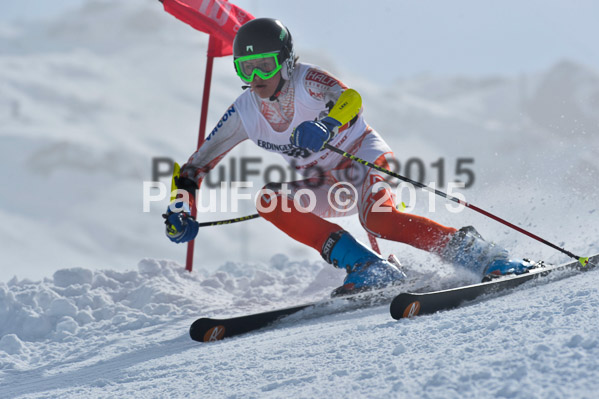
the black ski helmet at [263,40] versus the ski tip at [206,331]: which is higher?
the black ski helmet at [263,40]

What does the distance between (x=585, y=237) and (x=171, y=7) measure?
3452 millimetres

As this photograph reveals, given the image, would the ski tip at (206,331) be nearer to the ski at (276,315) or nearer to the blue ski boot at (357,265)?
the ski at (276,315)

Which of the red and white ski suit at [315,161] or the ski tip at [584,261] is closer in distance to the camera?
the ski tip at [584,261]

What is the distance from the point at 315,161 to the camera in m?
3.69

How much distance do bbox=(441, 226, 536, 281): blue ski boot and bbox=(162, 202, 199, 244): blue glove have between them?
1393mm

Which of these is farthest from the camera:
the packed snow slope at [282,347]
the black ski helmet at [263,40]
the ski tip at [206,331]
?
the black ski helmet at [263,40]

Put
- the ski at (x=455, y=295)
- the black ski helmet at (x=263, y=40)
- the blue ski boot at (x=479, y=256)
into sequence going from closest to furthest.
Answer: the ski at (x=455, y=295) < the blue ski boot at (x=479, y=256) < the black ski helmet at (x=263, y=40)

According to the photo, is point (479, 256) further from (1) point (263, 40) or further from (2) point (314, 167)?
(1) point (263, 40)

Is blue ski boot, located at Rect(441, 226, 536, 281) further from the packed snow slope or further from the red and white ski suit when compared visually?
the packed snow slope

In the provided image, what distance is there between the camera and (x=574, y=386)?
1516mm

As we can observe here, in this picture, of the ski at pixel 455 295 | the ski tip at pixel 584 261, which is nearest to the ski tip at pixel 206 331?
the ski at pixel 455 295

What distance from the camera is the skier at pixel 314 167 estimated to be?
3176 mm

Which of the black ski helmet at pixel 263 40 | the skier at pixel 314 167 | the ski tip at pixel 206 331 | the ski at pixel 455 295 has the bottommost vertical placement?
the ski tip at pixel 206 331

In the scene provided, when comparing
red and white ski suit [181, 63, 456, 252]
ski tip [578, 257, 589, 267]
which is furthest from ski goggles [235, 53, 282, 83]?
ski tip [578, 257, 589, 267]
